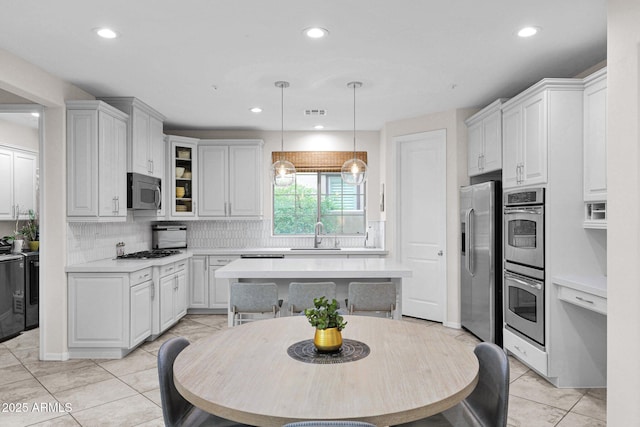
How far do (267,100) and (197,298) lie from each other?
280 cm


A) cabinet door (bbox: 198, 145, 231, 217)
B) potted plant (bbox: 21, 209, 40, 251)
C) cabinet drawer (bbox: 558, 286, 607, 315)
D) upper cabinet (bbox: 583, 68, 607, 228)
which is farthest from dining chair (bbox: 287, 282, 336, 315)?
potted plant (bbox: 21, 209, 40, 251)

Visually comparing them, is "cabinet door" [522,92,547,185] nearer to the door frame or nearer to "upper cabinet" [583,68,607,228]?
"upper cabinet" [583,68,607,228]

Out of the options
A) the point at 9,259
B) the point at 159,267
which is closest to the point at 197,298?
the point at 159,267

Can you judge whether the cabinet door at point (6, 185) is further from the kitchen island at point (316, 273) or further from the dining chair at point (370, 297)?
the dining chair at point (370, 297)

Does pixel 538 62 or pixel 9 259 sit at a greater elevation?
pixel 538 62

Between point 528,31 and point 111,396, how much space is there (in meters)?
3.96

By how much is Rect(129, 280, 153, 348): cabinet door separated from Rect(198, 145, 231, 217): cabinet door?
1.80m

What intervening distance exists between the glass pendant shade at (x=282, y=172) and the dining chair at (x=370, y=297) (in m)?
1.36

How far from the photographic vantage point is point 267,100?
484 cm

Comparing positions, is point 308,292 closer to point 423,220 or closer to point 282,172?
point 282,172

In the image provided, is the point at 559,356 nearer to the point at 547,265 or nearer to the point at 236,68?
the point at 547,265

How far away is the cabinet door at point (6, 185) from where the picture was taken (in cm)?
527

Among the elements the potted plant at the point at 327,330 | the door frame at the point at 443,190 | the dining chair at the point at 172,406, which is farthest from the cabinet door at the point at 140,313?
the door frame at the point at 443,190

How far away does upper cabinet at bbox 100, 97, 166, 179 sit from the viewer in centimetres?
472
